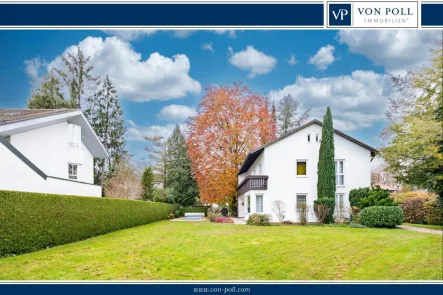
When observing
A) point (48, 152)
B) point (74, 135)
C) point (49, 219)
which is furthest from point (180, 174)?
point (49, 219)

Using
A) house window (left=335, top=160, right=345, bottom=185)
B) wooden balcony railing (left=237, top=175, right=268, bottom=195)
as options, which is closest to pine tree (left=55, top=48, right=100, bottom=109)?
house window (left=335, top=160, right=345, bottom=185)

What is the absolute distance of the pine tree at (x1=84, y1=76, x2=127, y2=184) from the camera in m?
6.48

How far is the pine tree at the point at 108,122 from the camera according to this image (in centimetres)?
648

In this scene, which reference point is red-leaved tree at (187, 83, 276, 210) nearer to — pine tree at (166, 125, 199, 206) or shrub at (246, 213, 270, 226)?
pine tree at (166, 125, 199, 206)

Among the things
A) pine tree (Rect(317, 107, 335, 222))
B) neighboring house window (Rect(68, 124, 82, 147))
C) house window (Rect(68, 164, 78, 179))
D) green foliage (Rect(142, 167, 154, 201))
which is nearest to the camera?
neighboring house window (Rect(68, 124, 82, 147))

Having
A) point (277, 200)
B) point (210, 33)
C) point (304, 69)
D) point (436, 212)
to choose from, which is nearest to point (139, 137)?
point (210, 33)

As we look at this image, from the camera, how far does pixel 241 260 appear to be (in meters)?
5.96

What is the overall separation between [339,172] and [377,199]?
131 cm

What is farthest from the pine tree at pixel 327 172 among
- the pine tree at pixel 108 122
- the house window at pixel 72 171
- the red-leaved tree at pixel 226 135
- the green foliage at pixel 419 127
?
the house window at pixel 72 171

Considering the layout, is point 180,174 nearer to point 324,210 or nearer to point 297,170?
point 297,170

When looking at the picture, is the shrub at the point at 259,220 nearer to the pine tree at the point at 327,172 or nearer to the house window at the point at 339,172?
the pine tree at the point at 327,172

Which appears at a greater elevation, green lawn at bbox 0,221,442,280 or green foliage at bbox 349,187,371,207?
green foliage at bbox 349,187,371,207

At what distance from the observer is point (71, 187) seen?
29.7ft

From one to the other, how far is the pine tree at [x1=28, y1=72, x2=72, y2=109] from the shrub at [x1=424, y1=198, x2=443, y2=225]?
7.51 m
